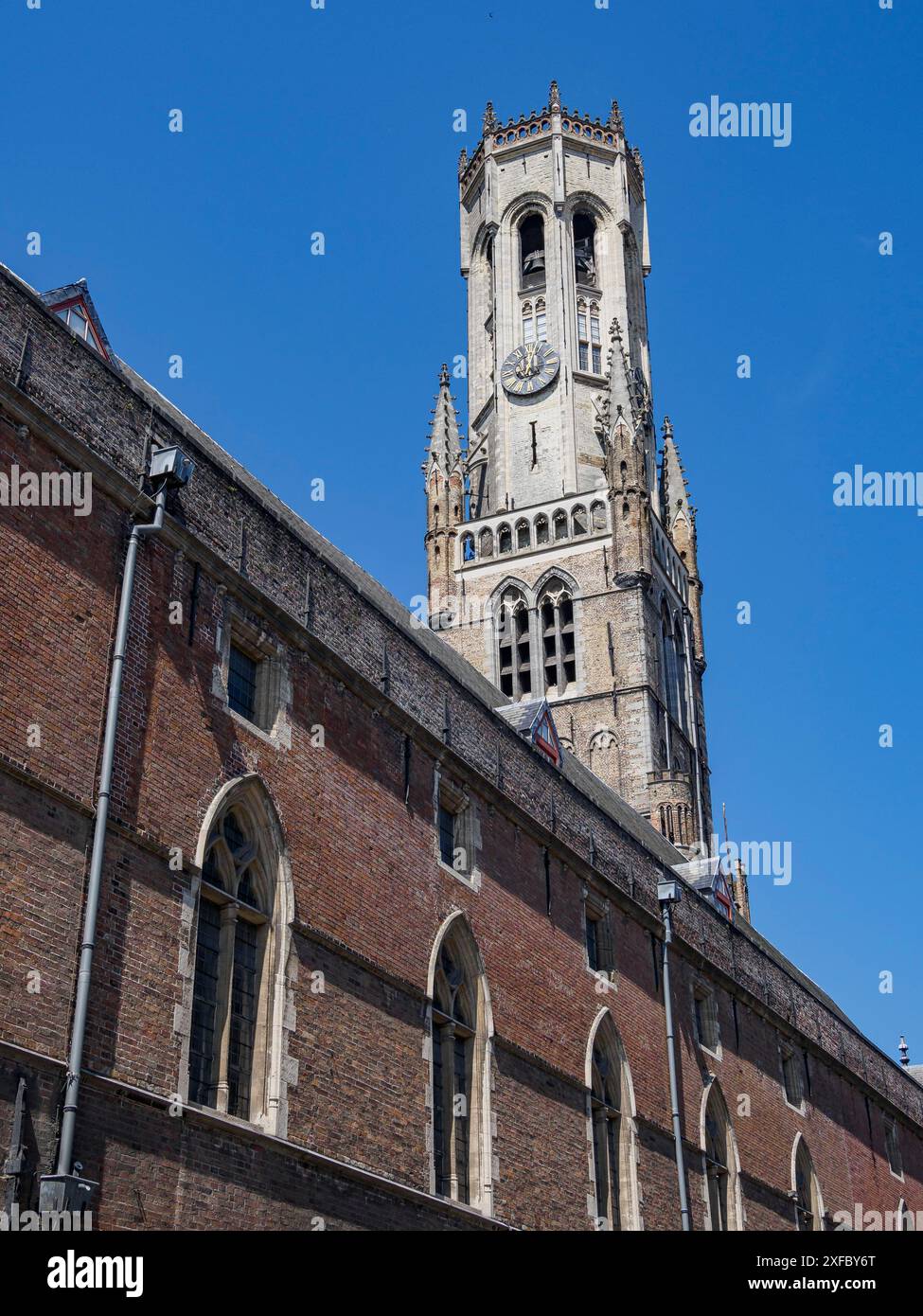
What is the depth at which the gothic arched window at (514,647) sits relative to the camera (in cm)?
6228

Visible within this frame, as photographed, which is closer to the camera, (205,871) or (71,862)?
(71,862)

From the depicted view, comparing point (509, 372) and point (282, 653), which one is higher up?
point (509, 372)

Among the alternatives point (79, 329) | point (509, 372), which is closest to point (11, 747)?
point (79, 329)

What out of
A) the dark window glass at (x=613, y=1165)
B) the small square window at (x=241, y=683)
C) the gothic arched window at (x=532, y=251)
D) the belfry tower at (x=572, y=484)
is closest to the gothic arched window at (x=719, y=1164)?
the dark window glass at (x=613, y=1165)

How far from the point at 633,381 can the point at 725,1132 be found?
4537 cm

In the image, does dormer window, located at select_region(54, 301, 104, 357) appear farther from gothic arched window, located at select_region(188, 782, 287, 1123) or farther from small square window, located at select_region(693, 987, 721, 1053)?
small square window, located at select_region(693, 987, 721, 1053)

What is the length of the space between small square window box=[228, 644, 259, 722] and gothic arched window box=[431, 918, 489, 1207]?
4.73 meters

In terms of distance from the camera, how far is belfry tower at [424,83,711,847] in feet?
201

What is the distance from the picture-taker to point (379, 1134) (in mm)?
18688

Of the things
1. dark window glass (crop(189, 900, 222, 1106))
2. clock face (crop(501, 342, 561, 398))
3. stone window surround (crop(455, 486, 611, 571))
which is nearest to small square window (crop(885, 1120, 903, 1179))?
dark window glass (crop(189, 900, 222, 1106))

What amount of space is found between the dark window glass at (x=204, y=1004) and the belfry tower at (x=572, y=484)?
37493 millimetres

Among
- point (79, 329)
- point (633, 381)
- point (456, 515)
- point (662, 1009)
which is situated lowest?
point (662, 1009)
